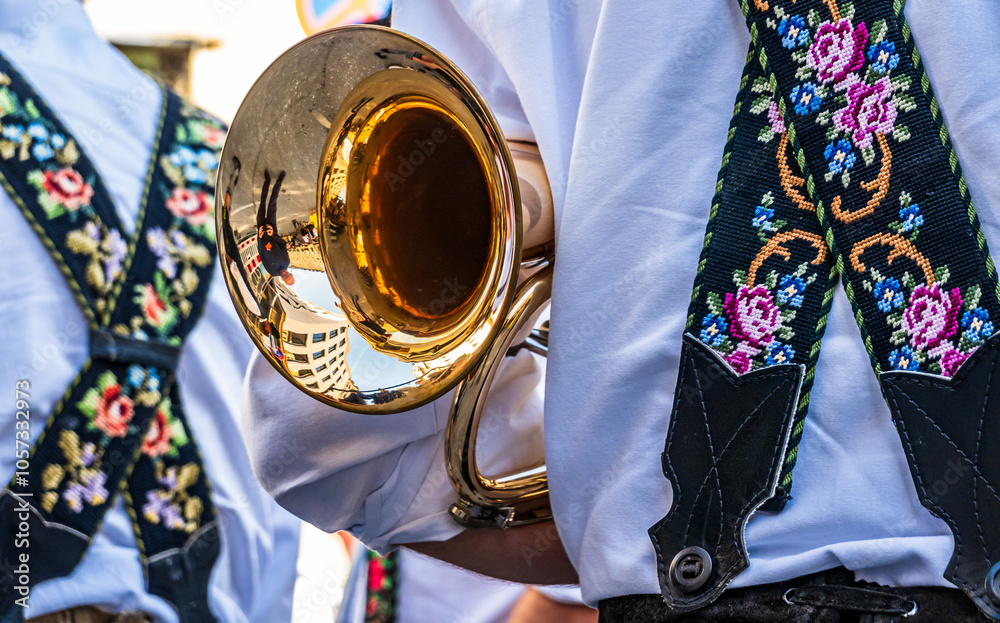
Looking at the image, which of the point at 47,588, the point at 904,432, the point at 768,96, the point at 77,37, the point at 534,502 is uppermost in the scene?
the point at 77,37

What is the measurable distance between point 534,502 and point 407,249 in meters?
0.35

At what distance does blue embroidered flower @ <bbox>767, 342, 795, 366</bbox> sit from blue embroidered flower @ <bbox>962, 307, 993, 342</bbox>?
135 mm

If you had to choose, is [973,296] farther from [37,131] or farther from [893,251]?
[37,131]

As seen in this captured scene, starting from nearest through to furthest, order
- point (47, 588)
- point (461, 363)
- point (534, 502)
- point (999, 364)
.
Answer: point (999, 364)
point (461, 363)
point (534, 502)
point (47, 588)

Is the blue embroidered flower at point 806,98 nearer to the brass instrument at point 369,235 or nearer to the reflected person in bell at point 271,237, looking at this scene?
the brass instrument at point 369,235

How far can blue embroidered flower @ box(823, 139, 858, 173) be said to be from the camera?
78cm

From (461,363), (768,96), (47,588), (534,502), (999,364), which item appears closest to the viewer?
(999,364)

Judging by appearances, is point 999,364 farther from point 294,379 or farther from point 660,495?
point 294,379

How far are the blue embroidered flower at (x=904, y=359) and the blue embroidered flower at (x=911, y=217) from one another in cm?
10

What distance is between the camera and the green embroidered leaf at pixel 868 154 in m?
0.77

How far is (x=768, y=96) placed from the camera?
82 centimetres

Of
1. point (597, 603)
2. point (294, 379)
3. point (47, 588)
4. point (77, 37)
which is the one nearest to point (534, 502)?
point (597, 603)

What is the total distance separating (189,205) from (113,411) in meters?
0.43

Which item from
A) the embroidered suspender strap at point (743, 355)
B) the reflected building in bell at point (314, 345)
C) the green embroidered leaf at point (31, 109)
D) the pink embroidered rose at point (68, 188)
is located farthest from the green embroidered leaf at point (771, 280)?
the green embroidered leaf at point (31, 109)
